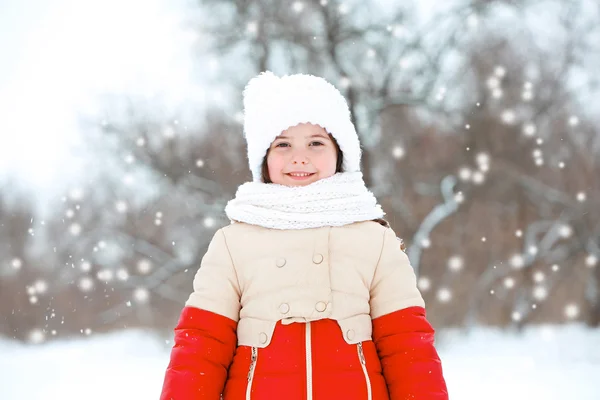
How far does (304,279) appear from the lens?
899 millimetres

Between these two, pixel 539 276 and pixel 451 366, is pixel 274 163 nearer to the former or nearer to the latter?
pixel 451 366

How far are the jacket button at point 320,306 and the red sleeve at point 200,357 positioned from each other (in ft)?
0.49

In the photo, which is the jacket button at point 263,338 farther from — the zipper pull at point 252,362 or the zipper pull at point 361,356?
the zipper pull at point 361,356

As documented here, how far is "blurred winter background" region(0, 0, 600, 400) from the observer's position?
2645mm

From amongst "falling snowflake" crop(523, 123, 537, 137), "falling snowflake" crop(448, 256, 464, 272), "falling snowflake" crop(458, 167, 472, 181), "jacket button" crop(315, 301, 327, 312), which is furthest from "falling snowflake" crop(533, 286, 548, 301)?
"jacket button" crop(315, 301, 327, 312)

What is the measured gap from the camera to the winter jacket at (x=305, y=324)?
33.8 inches

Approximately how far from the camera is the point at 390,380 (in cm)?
89

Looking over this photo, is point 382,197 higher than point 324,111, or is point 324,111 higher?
point 382,197

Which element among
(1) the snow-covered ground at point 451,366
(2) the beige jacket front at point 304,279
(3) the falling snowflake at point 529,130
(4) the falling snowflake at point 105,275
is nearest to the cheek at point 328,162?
(2) the beige jacket front at point 304,279

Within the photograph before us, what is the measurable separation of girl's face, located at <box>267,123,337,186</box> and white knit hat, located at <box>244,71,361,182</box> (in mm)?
15

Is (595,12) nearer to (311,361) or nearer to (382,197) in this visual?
(382,197)

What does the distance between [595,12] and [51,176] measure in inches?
107

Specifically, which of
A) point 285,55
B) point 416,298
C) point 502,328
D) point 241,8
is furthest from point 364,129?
point 416,298

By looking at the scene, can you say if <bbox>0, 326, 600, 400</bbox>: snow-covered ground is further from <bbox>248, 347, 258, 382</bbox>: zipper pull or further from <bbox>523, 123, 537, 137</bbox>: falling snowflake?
<bbox>248, 347, 258, 382</bbox>: zipper pull
